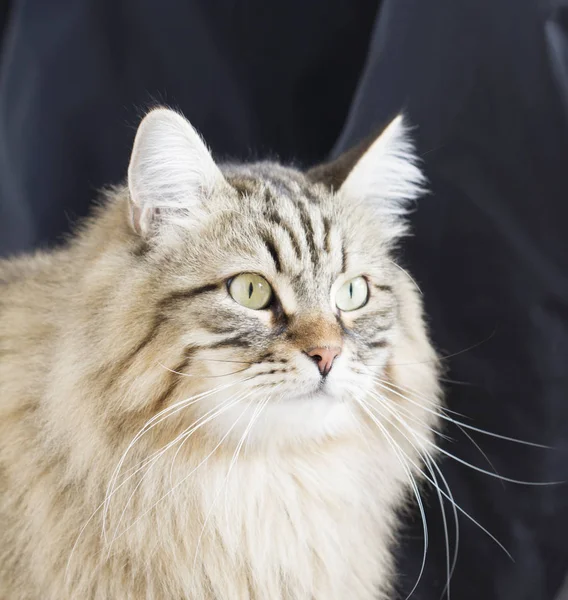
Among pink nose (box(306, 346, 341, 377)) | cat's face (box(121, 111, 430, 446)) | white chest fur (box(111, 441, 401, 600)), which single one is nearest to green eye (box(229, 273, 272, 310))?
cat's face (box(121, 111, 430, 446))

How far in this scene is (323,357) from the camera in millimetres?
954

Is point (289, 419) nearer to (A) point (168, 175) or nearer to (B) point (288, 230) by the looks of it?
(B) point (288, 230)

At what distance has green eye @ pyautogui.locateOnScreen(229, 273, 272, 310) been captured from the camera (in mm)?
1008

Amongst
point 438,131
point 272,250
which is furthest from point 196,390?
point 438,131

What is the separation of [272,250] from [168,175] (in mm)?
179

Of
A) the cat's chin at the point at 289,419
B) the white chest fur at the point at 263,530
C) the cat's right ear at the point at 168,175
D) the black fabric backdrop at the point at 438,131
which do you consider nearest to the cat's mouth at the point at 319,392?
the cat's chin at the point at 289,419

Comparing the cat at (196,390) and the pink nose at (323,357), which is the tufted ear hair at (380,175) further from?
the pink nose at (323,357)

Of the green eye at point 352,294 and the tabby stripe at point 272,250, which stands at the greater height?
the tabby stripe at point 272,250

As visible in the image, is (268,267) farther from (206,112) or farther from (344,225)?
(206,112)

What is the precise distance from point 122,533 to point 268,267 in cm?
43

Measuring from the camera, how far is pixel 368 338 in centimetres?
107

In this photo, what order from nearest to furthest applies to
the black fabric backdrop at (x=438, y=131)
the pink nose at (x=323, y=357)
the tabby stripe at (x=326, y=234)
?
the pink nose at (x=323, y=357) < the tabby stripe at (x=326, y=234) < the black fabric backdrop at (x=438, y=131)

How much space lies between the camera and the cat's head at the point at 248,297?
0.96m

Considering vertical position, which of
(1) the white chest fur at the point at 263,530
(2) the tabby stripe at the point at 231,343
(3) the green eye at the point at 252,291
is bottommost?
(1) the white chest fur at the point at 263,530
